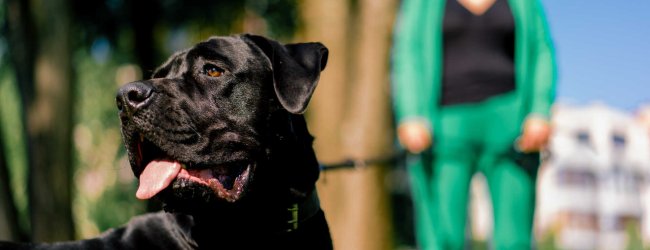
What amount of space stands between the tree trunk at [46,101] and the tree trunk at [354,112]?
2203mm

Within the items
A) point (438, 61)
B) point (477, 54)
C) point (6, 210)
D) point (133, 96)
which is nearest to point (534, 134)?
point (477, 54)

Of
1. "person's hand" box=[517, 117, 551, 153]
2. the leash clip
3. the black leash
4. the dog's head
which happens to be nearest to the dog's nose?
the dog's head

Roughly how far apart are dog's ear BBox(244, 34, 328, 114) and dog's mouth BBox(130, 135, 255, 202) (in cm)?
29

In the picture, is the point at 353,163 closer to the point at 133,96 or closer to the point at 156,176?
the point at 156,176

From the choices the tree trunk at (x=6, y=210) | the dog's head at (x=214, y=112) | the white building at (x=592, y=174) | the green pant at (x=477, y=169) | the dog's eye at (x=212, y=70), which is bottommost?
the white building at (x=592, y=174)

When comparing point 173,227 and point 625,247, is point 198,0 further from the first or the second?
point 173,227

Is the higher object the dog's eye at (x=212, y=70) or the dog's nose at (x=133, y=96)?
the dog's eye at (x=212, y=70)

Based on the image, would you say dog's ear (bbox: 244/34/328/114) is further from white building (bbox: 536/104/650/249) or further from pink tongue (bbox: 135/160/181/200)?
white building (bbox: 536/104/650/249)

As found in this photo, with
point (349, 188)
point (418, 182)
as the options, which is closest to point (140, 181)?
point (418, 182)

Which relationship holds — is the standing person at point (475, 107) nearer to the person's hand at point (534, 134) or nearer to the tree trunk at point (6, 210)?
the person's hand at point (534, 134)

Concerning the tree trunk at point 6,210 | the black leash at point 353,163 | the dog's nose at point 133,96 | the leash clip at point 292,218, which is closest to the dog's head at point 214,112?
the dog's nose at point 133,96

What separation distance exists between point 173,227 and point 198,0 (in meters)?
8.06

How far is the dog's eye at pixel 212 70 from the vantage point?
10.2ft

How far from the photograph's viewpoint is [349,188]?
6.93 meters
